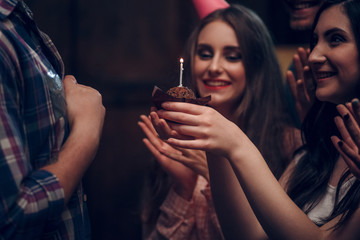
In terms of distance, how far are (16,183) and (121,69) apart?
302cm

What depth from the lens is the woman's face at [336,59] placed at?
5.51 feet

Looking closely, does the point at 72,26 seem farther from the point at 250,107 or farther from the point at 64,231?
the point at 64,231

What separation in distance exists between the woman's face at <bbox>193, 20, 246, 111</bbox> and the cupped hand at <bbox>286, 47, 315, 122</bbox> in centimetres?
36

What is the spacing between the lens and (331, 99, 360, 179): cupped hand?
1347mm

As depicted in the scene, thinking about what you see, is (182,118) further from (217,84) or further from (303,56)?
(303,56)

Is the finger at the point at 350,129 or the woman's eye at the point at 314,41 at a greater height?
the woman's eye at the point at 314,41

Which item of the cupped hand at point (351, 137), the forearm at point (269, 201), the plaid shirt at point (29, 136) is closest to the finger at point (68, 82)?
the plaid shirt at point (29, 136)

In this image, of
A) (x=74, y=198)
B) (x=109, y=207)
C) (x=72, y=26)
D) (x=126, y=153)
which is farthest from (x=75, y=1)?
(x=74, y=198)

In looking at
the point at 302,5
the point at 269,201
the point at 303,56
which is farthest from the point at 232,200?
the point at 302,5

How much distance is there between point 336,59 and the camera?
5.57ft

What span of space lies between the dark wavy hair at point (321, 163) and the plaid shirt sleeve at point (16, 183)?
1109mm

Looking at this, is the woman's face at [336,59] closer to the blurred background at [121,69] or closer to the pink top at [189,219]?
the pink top at [189,219]

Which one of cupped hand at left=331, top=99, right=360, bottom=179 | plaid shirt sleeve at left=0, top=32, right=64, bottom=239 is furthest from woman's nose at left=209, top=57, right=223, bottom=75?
plaid shirt sleeve at left=0, top=32, right=64, bottom=239

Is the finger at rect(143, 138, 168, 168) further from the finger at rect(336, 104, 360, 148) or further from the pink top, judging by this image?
the finger at rect(336, 104, 360, 148)
